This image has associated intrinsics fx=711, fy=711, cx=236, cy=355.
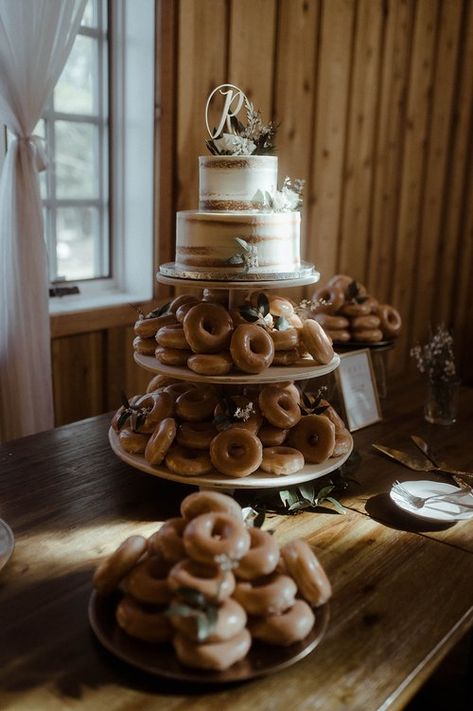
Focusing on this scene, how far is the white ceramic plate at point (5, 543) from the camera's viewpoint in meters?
1.17

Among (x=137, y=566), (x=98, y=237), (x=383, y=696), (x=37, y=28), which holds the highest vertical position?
(x=37, y=28)

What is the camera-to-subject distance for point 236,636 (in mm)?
936

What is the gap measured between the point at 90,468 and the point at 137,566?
603 millimetres

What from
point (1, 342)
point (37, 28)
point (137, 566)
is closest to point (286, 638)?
point (137, 566)

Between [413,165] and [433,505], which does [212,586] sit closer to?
[433,505]

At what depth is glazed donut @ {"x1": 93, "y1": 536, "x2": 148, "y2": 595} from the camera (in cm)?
104

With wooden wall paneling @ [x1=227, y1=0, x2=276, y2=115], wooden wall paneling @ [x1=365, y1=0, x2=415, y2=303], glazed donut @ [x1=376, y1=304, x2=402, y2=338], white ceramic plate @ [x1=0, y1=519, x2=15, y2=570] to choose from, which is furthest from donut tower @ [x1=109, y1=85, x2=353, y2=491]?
wooden wall paneling @ [x1=365, y1=0, x2=415, y2=303]

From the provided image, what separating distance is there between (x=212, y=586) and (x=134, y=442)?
555 mm

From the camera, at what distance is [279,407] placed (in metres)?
1.43

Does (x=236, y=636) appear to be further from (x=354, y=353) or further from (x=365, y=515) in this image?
(x=354, y=353)

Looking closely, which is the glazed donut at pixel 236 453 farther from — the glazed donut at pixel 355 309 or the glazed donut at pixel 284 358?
the glazed donut at pixel 355 309

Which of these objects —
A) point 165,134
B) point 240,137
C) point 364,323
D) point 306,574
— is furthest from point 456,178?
point 306,574

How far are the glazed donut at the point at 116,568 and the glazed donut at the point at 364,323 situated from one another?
1.25 m

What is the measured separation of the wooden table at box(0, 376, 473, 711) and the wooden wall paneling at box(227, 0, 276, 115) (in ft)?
5.06
